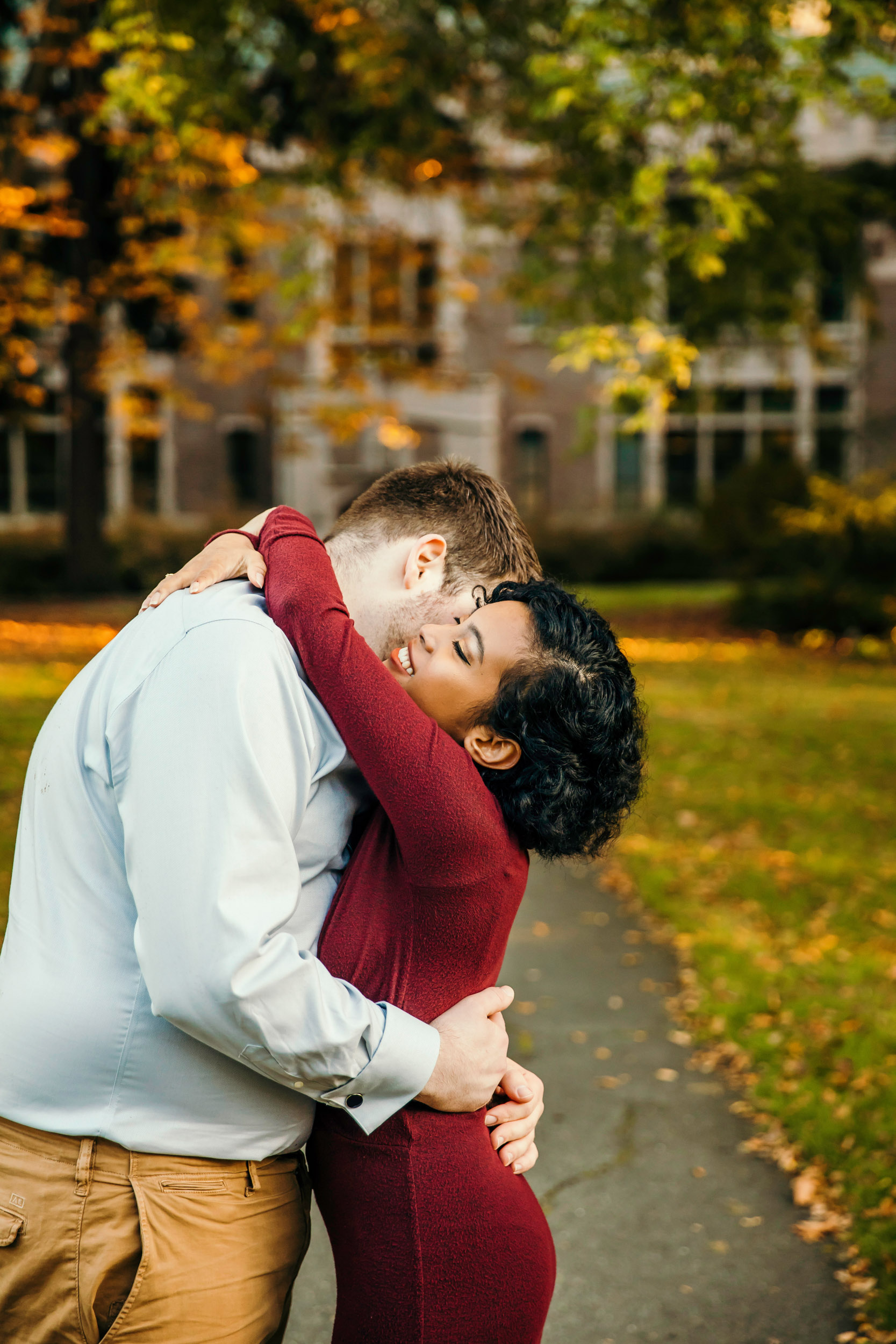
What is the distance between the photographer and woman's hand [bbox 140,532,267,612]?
188cm

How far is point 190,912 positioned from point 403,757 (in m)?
0.38

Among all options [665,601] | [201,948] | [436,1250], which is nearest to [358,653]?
[201,948]

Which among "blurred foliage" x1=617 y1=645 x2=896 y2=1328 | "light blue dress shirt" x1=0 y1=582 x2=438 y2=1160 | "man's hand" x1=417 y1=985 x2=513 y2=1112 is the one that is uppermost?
"light blue dress shirt" x1=0 y1=582 x2=438 y2=1160

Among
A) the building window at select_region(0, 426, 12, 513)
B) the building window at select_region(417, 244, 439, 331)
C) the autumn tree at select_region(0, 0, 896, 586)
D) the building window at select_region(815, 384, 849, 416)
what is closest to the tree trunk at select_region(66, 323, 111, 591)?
the autumn tree at select_region(0, 0, 896, 586)

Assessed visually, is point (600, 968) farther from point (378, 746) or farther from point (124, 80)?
point (124, 80)

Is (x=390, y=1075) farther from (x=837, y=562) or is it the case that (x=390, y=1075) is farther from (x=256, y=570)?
(x=837, y=562)

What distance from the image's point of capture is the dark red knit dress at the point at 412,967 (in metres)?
1.68

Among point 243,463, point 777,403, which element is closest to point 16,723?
point 243,463

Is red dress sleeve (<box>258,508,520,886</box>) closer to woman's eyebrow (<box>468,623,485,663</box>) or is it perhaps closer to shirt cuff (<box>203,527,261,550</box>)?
woman's eyebrow (<box>468,623,485,663</box>)

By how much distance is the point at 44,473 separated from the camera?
30.5m

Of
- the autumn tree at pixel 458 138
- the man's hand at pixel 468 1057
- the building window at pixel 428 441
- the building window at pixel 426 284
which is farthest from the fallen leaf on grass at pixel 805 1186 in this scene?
the building window at pixel 428 441

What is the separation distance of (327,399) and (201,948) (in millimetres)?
25854

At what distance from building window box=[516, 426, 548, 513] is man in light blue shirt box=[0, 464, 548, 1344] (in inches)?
1225

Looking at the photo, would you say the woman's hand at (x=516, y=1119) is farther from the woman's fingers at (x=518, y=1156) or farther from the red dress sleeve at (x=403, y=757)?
the red dress sleeve at (x=403, y=757)
